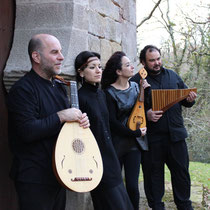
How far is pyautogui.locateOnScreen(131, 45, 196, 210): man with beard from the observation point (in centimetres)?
420

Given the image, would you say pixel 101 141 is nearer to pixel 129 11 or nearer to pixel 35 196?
pixel 35 196

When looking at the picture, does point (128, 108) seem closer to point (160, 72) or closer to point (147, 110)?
point (147, 110)

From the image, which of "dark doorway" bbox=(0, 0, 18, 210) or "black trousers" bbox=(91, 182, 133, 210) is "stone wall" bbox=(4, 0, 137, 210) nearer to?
"dark doorway" bbox=(0, 0, 18, 210)

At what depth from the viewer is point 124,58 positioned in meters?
4.01

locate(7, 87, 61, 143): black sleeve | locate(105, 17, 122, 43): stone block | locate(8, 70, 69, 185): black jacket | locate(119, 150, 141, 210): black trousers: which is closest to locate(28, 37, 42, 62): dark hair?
locate(8, 70, 69, 185): black jacket

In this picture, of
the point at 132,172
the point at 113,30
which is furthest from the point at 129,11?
the point at 132,172

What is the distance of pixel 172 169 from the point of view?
4.32 meters

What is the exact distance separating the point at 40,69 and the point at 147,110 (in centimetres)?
177

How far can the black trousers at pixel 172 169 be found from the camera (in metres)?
4.22

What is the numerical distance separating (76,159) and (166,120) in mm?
1799

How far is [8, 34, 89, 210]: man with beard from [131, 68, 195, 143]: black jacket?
1590mm

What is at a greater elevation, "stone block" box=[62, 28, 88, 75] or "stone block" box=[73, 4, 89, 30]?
"stone block" box=[73, 4, 89, 30]

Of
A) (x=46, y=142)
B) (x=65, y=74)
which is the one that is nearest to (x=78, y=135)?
(x=46, y=142)

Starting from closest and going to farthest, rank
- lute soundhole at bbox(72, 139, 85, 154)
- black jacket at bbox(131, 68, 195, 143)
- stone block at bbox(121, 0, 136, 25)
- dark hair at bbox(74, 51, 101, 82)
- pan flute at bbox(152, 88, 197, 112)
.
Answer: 1. lute soundhole at bbox(72, 139, 85, 154)
2. dark hair at bbox(74, 51, 101, 82)
3. pan flute at bbox(152, 88, 197, 112)
4. black jacket at bbox(131, 68, 195, 143)
5. stone block at bbox(121, 0, 136, 25)
